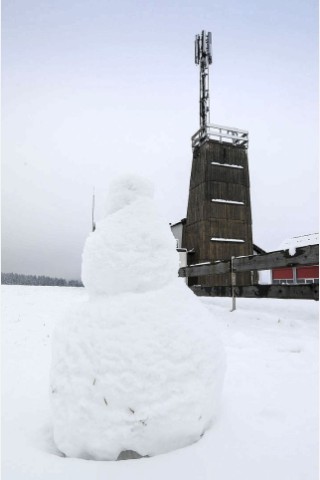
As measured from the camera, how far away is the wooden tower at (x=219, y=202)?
57.1 ft

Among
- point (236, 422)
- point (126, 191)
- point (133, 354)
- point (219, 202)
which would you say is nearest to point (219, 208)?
point (219, 202)

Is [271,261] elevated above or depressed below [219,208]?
below

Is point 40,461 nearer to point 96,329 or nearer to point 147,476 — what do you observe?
point 147,476

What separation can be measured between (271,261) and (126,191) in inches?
161

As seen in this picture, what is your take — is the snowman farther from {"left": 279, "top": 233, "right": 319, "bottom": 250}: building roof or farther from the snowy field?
{"left": 279, "top": 233, "right": 319, "bottom": 250}: building roof

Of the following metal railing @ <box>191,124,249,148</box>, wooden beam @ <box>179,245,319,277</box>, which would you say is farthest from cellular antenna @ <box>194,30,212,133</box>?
wooden beam @ <box>179,245,319,277</box>

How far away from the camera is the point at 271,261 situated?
596 cm

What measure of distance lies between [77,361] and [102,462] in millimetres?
663

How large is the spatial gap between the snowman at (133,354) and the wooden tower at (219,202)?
1461cm

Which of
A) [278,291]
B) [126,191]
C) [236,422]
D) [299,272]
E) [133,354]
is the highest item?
[126,191]

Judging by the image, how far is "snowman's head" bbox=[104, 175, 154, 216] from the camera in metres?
2.79

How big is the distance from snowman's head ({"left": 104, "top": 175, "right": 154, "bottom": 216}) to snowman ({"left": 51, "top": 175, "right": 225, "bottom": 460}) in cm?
8

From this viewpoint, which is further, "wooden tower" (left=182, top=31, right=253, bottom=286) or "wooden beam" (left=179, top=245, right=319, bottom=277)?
"wooden tower" (left=182, top=31, right=253, bottom=286)

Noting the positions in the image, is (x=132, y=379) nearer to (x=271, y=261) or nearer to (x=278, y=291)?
(x=271, y=261)
